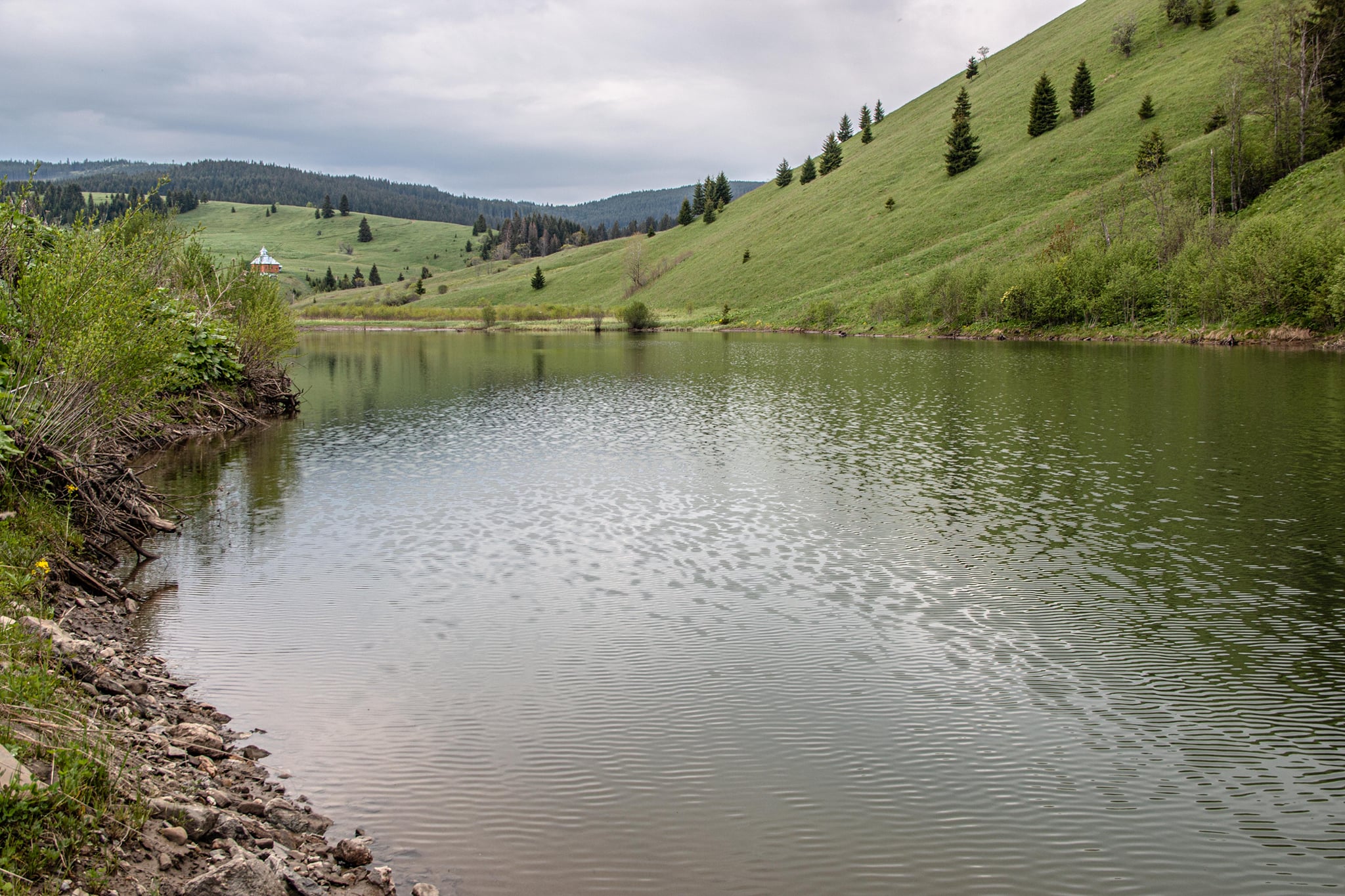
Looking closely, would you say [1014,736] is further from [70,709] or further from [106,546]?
[106,546]

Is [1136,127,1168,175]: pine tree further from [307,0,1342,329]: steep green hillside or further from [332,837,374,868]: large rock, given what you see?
[332,837,374,868]: large rock

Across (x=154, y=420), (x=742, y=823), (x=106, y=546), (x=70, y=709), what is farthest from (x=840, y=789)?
(x=154, y=420)

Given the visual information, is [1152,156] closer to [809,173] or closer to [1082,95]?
[1082,95]

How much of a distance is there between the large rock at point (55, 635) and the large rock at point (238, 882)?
4250mm

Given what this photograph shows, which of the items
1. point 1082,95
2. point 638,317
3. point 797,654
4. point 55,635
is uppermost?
point 1082,95

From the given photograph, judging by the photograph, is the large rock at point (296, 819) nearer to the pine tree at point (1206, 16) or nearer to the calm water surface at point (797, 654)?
the calm water surface at point (797, 654)

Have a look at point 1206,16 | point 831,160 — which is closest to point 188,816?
point 1206,16

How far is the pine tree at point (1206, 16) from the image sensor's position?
109 meters

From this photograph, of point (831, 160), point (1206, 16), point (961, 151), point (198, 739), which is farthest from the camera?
point (831, 160)

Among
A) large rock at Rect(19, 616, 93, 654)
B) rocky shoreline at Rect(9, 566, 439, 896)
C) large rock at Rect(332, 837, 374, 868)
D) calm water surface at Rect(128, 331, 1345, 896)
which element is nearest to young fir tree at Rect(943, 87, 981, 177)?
calm water surface at Rect(128, 331, 1345, 896)

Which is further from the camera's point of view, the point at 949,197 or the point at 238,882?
the point at 949,197

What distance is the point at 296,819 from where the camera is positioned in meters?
7.65

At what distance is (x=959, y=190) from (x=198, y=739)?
119934 millimetres

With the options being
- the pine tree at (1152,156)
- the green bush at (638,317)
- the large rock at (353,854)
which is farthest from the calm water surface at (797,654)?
the green bush at (638,317)
